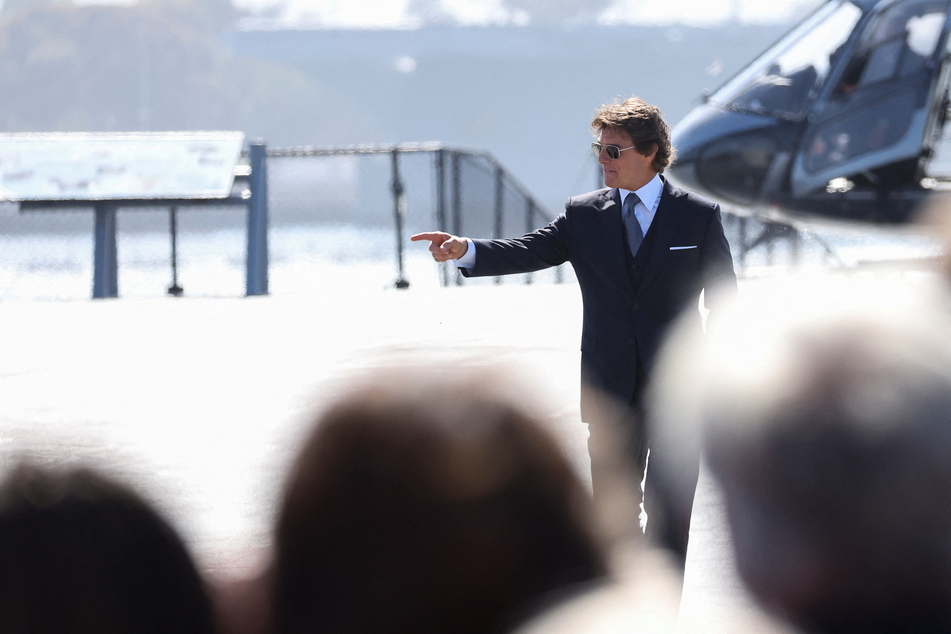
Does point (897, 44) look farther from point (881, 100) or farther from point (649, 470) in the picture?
point (649, 470)

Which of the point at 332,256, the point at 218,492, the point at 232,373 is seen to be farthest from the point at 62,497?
the point at 332,256

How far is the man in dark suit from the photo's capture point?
119 inches

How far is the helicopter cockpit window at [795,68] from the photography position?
12.4 metres

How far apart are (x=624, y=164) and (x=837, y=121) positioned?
1016 cm

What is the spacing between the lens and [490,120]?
472 feet

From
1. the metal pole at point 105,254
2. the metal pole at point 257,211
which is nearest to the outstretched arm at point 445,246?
the metal pole at point 257,211

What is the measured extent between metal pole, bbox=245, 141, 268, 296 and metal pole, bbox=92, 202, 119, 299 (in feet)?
5.15

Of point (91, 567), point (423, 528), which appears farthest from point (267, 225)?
point (91, 567)

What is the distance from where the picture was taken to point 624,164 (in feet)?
9.93

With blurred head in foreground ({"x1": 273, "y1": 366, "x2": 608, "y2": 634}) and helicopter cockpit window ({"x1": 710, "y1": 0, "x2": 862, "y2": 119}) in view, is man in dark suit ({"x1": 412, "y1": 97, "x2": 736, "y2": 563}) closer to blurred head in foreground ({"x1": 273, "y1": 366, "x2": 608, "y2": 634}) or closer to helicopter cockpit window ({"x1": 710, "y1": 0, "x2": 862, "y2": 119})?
blurred head in foreground ({"x1": 273, "y1": 366, "x2": 608, "y2": 634})

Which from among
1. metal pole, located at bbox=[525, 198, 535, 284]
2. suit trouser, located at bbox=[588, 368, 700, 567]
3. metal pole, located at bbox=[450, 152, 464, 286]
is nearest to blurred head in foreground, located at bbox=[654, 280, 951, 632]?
suit trouser, located at bbox=[588, 368, 700, 567]

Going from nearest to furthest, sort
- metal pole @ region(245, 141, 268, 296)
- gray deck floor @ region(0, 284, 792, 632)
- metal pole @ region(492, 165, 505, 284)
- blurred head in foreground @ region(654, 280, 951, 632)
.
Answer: blurred head in foreground @ region(654, 280, 951, 632), gray deck floor @ region(0, 284, 792, 632), metal pole @ region(245, 141, 268, 296), metal pole @ region(492, 165, 505, 284)

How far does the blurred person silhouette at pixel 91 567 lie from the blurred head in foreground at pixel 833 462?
1.37 m

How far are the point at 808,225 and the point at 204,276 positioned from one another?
41078 mm
